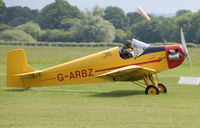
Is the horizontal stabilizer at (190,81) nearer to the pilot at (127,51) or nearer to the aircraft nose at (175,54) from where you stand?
the aircraft nose at (175,54)

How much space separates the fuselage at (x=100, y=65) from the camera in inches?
534

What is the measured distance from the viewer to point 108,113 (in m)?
9.97

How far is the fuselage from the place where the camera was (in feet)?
44.5

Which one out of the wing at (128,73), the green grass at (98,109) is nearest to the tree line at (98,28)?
the wing at (128,73)

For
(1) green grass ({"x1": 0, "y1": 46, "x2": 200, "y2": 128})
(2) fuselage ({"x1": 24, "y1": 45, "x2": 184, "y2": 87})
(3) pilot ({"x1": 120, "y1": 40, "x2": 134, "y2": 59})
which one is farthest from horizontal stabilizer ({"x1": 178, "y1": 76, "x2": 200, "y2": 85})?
(3) pilot ({"x1": 120, "y1": 40, "x2": 134, "y2": 59})

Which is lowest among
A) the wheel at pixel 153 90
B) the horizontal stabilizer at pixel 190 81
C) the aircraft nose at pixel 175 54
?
the horizontal stabilizer at pixel 190 81

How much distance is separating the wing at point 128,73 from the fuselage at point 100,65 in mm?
369

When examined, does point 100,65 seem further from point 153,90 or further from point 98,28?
point 98,28

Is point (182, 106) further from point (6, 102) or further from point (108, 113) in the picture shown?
point (6, 102)

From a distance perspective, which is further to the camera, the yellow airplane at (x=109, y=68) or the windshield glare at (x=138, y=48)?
the windshield glare at (x=138, y=48)

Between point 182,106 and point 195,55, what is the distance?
3309 cm

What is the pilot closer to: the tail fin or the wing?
the wing

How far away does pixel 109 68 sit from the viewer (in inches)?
551

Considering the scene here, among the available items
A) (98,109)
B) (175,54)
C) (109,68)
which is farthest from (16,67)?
(175,54)
